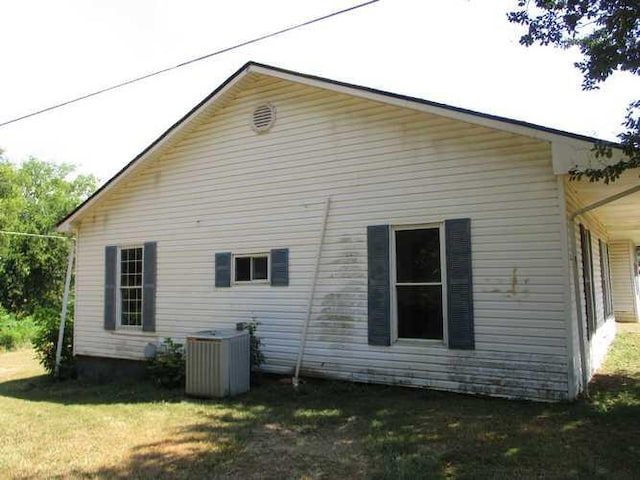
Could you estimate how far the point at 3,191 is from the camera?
25.8 metres

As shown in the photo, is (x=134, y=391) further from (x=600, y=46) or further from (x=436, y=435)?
(x=600, y=46)

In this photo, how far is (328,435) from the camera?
5.85 metres

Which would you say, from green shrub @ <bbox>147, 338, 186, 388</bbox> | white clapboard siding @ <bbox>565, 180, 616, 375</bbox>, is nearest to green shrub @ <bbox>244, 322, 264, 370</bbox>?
green shrub @ <bbox>147, 338, 186, 388</bbox>

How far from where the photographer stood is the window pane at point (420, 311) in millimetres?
7699

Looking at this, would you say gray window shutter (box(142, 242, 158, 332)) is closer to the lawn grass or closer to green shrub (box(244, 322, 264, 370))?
the lawn grass

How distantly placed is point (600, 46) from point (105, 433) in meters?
7.61

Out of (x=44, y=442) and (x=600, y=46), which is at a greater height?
(x=600, y=46)

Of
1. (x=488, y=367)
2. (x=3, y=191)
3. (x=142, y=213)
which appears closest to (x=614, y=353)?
(x=488, y=367)

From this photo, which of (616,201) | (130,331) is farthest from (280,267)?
(616,201)

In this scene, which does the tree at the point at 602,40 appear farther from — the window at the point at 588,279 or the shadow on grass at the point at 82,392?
the shadow on grass at the point at 82,392

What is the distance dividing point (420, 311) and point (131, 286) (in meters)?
6.46

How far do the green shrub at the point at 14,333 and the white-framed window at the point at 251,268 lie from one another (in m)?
12.2

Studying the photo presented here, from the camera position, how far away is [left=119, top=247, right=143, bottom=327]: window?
11047 millimetres

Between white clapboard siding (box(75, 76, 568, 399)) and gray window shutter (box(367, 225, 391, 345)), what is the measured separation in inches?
6.0
